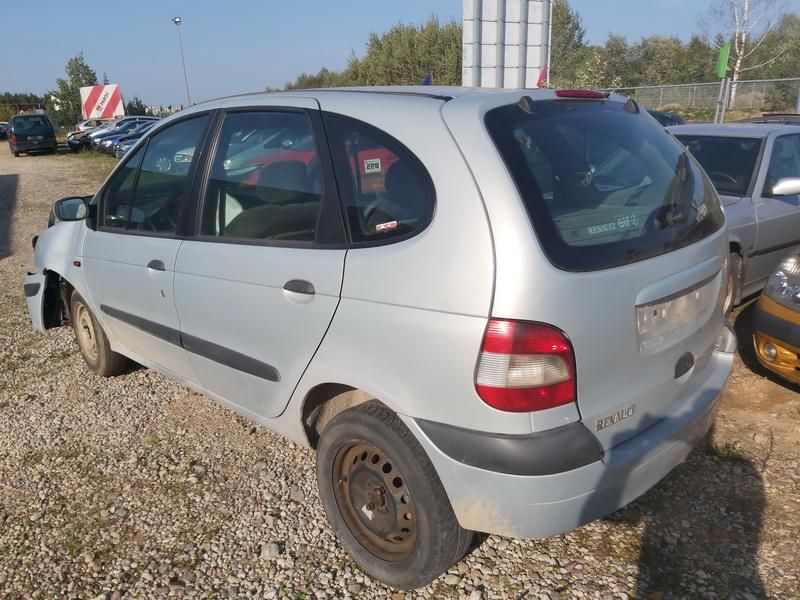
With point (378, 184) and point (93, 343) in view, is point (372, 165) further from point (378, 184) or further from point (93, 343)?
point (93, 343)

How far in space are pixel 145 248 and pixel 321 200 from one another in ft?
4.35

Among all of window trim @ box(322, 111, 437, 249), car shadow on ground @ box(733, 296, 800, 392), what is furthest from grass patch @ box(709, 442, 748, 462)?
window trim @ box(322, 111, 437, 249)

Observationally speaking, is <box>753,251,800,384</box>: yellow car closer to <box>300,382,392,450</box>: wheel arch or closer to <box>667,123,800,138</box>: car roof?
<box>667,123,800,138</box>: car roof

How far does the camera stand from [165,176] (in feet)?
10.9

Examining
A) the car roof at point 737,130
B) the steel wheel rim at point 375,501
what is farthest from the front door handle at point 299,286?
the car roof at point 737,130

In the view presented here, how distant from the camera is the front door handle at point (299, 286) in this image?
233cm

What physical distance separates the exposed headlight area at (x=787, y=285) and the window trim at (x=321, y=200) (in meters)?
2.76

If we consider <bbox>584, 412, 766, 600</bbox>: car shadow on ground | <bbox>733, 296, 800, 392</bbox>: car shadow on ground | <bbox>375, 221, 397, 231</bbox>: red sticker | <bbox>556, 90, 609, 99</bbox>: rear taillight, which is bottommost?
<bbox>733, 296, 800, 392</bbox>: car shadow on ground

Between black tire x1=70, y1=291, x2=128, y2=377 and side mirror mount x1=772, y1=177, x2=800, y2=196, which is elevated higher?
side mirror mount x1=772, y1=177, x2=800, y2=196

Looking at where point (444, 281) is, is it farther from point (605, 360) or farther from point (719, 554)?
point (719, 554)

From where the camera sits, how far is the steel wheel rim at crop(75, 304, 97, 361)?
14.1 feet

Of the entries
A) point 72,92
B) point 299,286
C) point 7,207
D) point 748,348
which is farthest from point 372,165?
point 72,92

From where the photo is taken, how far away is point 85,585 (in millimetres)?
2537

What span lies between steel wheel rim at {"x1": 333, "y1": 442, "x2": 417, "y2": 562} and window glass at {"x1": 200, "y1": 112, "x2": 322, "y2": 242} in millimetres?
874
